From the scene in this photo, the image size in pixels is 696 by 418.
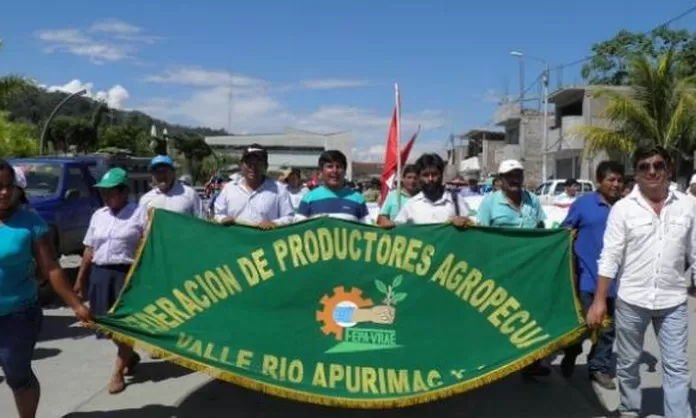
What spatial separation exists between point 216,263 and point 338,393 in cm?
122

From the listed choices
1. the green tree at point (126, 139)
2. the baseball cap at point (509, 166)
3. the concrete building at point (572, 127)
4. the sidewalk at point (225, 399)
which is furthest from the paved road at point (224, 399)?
the green tree at point (126, 139)

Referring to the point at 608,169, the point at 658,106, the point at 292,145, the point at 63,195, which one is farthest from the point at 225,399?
the point at 292,145

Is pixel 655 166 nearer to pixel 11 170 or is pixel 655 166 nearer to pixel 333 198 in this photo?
pixel 333 198

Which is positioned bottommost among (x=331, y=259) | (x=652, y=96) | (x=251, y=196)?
(x=331, y=259)

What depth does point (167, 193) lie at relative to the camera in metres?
6.68

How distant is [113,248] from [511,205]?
3.13 m

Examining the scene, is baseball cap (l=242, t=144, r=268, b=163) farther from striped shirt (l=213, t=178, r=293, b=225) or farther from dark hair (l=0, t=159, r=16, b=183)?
dark hair (l=0, t=159, r=16, b=183)

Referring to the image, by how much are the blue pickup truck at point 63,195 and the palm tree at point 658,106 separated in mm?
17556

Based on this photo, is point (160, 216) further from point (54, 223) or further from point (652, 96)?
point (652, 96)

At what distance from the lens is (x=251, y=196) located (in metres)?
6.35

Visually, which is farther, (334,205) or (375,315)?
(334,205)

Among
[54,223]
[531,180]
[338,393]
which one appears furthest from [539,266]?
[531,180]

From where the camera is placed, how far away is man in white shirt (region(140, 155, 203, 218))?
21.5 feet

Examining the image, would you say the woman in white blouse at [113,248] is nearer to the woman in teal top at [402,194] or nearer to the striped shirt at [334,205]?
the striped shirt at [334,205]
